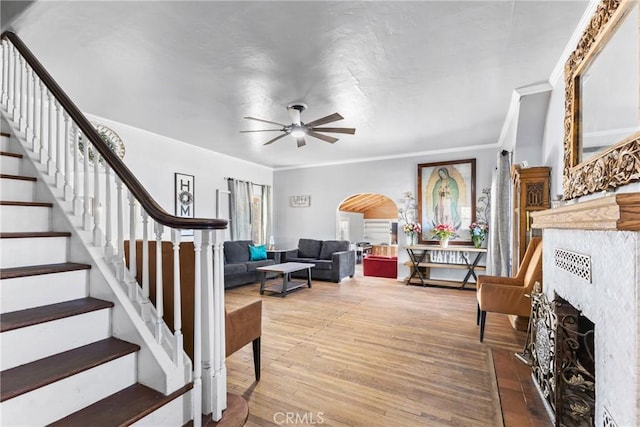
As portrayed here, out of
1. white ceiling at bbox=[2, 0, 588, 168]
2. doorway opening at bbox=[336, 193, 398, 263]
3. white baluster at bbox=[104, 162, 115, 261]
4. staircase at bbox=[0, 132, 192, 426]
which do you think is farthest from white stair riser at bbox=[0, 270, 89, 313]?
doorway opening at bbox=[336, 193, 398, 263]

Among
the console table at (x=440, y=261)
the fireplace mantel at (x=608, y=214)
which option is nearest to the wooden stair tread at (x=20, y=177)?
the fireplace mantel at (x=608, y=214)

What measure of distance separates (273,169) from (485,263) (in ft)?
17.9

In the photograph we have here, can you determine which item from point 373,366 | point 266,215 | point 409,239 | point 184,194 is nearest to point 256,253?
point 266,215

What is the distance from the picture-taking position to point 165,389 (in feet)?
4.66

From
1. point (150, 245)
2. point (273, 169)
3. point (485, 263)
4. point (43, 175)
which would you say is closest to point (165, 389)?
point (150, 245)

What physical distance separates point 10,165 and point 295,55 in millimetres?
2238

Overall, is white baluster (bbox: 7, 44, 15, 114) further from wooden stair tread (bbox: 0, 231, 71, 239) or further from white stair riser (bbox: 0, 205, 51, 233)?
wooden stair tread (bbox: 0, 231, 71, 239)

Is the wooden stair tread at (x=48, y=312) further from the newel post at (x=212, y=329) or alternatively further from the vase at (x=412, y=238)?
the vase at (x=412, y=238)

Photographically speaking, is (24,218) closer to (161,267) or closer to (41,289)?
(41,289)

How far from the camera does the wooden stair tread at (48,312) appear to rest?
1268 millimetres

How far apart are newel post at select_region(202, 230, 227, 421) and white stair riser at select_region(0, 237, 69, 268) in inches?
36.8

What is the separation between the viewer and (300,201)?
7789mm

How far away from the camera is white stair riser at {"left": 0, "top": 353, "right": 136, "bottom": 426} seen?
1.11 meters

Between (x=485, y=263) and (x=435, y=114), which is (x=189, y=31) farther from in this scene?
(x=485, y=263)
